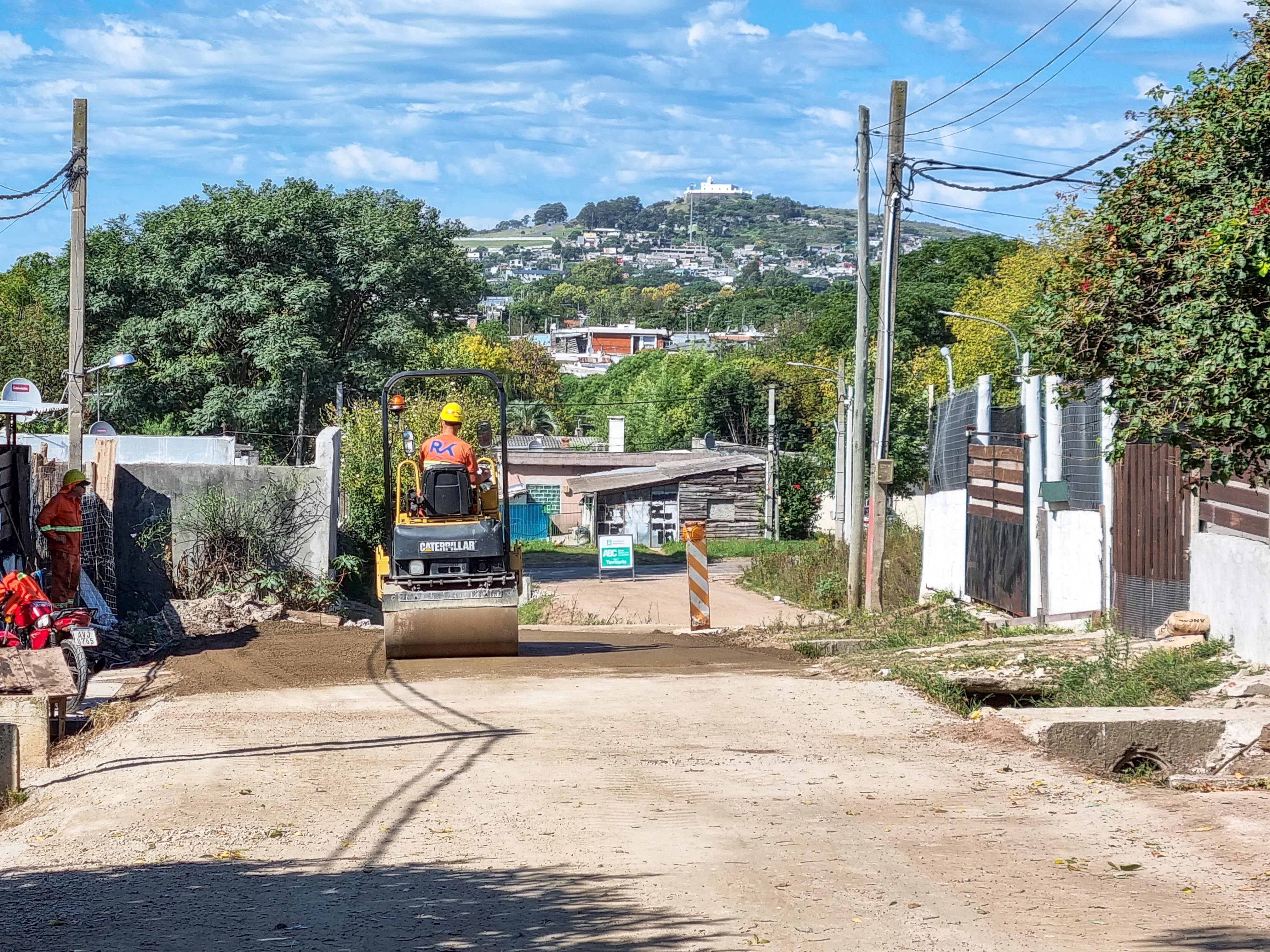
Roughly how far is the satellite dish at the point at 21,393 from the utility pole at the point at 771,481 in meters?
39.4

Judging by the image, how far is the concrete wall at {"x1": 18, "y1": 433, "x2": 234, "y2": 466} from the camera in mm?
29844

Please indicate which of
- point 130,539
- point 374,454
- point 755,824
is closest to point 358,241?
point 374,454

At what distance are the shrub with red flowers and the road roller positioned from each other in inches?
258

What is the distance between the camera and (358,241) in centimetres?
4062

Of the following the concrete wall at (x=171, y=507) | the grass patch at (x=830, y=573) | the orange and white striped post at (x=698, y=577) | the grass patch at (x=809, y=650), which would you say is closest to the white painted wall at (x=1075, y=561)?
the grass patch at (x=809, y=650)

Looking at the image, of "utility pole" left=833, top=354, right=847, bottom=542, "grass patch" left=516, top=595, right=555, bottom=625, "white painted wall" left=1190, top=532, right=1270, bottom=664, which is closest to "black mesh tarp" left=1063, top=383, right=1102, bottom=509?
"white painted wall" left=1190, top=532, right=1270, bottom=664

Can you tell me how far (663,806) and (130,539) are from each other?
14070 millimetres

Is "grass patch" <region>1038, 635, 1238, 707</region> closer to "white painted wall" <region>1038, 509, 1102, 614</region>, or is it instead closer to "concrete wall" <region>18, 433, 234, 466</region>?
"white painted wall" <region>1038, 509, 1102, 614</region>

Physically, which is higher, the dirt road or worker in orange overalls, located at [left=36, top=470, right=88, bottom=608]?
worker in orange overalls, located at [left=36, top=470, right=88, bottom=608]

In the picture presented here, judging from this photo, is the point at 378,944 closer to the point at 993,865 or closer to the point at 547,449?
the point at 993,865

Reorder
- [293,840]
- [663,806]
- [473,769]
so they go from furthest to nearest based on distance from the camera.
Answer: [473,769]
[663,806]
[293,840]

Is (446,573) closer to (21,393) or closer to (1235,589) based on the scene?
(21,393)

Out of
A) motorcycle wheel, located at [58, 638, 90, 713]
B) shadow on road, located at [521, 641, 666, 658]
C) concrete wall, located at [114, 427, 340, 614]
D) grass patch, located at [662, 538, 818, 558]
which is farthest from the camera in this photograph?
grass patch, located at [662, 538, 818, 558]

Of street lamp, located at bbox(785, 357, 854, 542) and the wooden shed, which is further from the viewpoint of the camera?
the wooden shed
